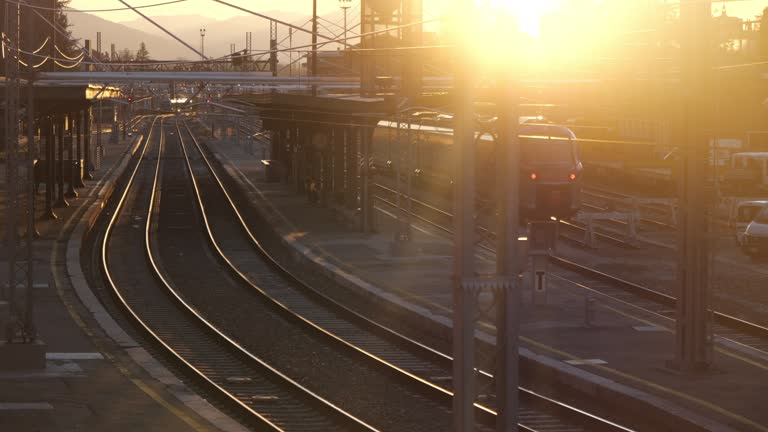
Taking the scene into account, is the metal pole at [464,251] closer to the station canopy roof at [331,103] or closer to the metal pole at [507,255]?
the metal pole at [507,255]

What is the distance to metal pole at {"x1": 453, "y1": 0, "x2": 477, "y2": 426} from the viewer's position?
952 centimetres

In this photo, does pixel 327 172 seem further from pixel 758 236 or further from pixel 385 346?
pixel 385 346

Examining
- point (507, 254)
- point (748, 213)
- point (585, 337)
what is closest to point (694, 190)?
point (585, 337)

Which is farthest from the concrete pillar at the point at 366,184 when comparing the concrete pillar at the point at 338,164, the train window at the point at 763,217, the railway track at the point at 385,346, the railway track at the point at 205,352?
the train window at the point at 763,217

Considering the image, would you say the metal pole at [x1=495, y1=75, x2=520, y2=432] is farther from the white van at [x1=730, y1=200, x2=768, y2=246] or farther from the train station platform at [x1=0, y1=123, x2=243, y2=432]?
the white van at [x1=730, y1=200, x2=768, y2=246]

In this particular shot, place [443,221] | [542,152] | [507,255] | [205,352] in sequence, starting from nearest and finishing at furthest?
1. [507,255]
2. [205,352]
3. [542,152]
4. [443,221]

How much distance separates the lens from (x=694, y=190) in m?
15.7

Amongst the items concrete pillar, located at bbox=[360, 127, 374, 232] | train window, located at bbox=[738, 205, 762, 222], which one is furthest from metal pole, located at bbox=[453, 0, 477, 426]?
train window, located at bbox=[738, 205, 762, 222]

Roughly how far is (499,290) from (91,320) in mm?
13274

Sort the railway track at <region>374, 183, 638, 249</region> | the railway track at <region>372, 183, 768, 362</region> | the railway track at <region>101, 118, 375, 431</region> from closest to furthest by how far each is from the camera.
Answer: the railway track at <region>101, 118, 375, 431</region> → the railway track at <region>372, 183, 768, 362</region> → the railway track at <region>374, 183, 638, 249</region>

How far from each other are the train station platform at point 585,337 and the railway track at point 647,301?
19.3 inches

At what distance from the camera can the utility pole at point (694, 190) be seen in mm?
15680

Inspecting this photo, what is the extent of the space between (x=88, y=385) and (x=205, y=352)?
12.9ft

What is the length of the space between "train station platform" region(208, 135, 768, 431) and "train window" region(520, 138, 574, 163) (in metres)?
2.94
